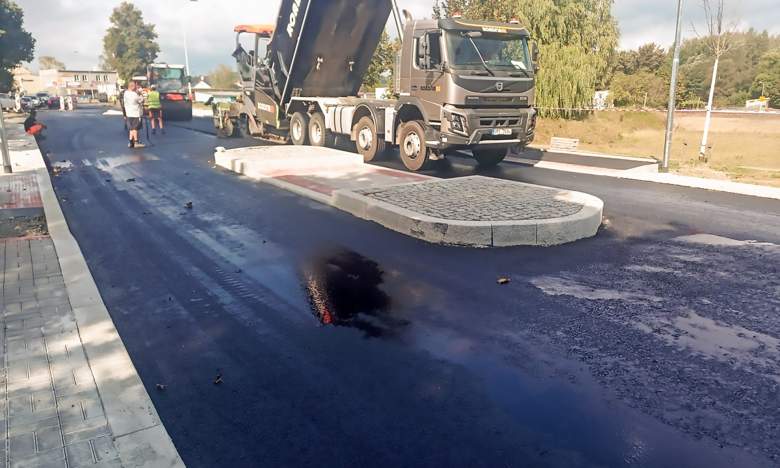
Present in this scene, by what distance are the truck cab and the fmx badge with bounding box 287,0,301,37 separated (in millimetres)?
3825

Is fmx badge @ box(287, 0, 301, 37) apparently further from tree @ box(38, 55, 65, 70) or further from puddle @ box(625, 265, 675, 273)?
tree @ box(38, 55, 65, 70)

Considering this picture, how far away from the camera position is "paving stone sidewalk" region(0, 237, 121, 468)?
→ 284cm

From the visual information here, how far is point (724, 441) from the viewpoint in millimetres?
2951

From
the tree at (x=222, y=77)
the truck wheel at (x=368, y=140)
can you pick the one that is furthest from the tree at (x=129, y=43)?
the truck wheel at (x=368, y=140)

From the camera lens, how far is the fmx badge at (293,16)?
45.8 feet

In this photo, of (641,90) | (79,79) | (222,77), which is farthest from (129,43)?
(641,90)

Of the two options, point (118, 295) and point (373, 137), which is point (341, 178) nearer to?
point (373, 137)

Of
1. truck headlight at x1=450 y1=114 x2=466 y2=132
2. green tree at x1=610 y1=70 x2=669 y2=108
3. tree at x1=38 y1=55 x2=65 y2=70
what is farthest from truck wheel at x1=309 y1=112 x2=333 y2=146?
tree at x1=38 y1=55 x2=65 y2=70

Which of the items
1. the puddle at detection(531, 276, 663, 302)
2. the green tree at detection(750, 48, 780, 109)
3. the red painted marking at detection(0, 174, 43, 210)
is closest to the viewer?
the puddle at detection(531, 276, 663, 302)

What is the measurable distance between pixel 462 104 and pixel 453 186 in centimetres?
235

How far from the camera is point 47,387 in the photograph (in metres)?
3.44

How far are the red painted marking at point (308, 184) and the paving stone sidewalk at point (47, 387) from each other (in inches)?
196

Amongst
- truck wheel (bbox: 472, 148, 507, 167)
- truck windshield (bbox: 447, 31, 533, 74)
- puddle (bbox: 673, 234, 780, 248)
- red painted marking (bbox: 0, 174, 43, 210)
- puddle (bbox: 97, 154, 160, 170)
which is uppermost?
truck windshield (bbox: 447, 31, 533, 74)

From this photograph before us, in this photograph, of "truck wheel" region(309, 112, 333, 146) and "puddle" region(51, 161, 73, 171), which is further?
"truck wheel" region(309, 112, 333, 146)
